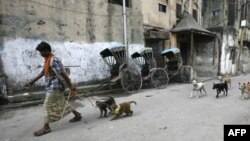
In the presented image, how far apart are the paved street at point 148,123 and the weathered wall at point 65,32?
2182mm

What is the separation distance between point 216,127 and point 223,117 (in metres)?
1.00

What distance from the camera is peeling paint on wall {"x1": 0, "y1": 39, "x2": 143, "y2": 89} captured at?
920 cm

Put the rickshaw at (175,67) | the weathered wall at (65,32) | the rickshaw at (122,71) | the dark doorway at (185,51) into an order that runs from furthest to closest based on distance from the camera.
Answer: the dark doorway at (185,51)
the rickshaw at (175,67)
the rickshaw at (122,71)
the weathered wall at (65,32)

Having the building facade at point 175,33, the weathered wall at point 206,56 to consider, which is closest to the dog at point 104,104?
the building facade at point 175,33

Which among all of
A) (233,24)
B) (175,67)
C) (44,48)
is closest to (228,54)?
(233,24)

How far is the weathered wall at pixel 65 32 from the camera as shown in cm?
920

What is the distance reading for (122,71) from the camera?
10.6 m

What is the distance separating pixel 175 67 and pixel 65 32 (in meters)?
6.37

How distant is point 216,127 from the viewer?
5.51 meters

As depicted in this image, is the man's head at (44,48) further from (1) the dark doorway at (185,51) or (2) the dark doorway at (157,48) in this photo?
(1) the dark doorway at (185,51)

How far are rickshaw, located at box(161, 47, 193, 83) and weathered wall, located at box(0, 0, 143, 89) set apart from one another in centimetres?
192

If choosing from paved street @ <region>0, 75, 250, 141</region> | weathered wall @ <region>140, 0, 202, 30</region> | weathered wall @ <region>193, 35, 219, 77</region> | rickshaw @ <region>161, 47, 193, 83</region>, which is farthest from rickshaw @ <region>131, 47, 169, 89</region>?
weathered wall @ <region>193, 35, 219, 77</region>

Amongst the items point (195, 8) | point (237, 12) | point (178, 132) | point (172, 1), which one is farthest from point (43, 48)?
point (237, 12)

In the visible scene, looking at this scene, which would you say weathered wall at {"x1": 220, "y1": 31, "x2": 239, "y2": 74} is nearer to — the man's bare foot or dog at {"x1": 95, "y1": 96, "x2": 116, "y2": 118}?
dog at {"x1": 95, "y1": 96, "x2": 116, "y2": 118}
